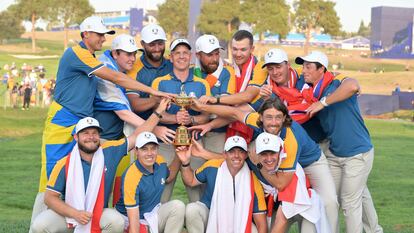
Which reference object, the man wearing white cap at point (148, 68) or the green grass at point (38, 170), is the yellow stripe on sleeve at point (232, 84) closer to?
the man wearing white cap at point (148, 68)

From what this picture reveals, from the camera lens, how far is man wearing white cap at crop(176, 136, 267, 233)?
314 inches

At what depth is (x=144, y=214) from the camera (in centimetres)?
802

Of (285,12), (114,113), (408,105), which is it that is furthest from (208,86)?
(285,12)

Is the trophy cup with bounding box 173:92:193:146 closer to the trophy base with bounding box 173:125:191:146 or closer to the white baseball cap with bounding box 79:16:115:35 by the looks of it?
the trophy base with bounding box 173:125:191:146

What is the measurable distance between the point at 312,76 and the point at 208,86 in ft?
3.57

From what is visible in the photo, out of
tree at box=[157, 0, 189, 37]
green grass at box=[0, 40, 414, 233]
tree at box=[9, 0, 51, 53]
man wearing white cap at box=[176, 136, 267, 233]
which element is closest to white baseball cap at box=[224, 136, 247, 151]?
man wearing white cap at box=[176, 136, 267, 233]

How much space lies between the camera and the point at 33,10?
86.9m

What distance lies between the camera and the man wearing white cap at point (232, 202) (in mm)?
7965

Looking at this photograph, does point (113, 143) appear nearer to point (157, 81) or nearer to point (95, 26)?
point (157, 81)

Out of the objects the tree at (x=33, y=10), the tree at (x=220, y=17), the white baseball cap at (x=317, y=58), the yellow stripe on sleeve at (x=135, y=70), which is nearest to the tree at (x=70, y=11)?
the tree at (x=33, y=10)

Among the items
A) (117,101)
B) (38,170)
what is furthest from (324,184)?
(38,170)

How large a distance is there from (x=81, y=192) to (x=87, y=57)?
1.38m

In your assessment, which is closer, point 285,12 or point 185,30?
point 285,12

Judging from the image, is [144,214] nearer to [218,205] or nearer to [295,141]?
[218,205]
